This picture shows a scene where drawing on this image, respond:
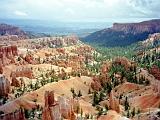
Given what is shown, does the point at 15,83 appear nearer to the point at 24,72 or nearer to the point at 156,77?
the point at 24,72

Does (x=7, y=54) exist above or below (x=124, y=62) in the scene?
above

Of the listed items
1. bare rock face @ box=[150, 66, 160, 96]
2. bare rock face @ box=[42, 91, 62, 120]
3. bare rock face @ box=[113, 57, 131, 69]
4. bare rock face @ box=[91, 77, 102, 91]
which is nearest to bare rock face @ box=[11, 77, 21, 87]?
bare rock face @ box=[91, 77, 102, 91]

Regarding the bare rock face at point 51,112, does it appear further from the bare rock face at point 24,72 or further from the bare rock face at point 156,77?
the bare rock face at point 24,72

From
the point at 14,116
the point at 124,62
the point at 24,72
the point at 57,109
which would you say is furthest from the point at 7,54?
the point at 57,109

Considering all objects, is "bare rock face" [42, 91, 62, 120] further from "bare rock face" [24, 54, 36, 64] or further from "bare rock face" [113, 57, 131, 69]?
"bare rock face" [24, 54, 36, 64]

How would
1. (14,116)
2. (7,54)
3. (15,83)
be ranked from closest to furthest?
(14,116), (15,83), (7,54)

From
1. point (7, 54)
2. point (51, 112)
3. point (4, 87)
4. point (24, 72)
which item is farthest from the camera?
point (7, 54)

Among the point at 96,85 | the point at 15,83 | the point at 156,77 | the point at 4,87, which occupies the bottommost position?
the point at 15,83

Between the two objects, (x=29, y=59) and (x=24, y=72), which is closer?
(x=24, y=72)
